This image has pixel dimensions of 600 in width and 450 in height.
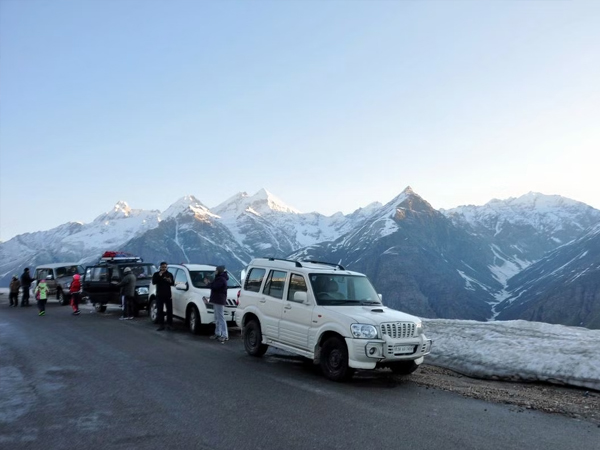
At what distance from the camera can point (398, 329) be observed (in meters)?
9.18

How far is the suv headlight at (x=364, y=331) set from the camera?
350 inches

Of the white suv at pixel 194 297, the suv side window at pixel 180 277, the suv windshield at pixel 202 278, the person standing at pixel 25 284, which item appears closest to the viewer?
the white suv at pixel 194 297

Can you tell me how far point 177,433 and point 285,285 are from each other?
5.16 m

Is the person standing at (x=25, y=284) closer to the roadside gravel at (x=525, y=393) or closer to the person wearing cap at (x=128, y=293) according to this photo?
the person wearing cap at (x=128, y=293)

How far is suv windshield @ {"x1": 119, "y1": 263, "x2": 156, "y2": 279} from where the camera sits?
21.7 meters

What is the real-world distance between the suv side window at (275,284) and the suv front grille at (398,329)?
2.73 meters

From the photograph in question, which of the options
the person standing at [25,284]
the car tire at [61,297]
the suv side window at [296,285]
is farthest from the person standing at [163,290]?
the person standing at [25,284]

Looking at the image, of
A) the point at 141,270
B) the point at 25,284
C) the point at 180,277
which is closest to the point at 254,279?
the point at 180,277

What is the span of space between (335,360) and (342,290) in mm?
1612

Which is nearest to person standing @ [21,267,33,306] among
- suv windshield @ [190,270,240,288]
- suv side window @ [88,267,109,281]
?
suv side window @ [88,267,109,281]

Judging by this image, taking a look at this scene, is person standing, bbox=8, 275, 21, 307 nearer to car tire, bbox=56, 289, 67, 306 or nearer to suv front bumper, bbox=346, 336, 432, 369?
car tire, bbox=56, 289, 67, 306

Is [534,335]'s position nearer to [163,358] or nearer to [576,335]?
[576,335]

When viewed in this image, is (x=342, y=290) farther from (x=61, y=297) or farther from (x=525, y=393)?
(x=61, y=297)

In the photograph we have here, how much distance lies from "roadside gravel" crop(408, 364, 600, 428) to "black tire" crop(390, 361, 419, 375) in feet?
0.45
